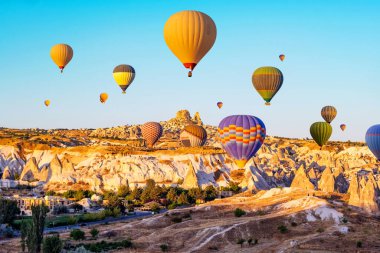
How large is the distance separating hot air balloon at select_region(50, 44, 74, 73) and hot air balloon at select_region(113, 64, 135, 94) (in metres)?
12.2

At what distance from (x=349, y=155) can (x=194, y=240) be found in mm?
111350

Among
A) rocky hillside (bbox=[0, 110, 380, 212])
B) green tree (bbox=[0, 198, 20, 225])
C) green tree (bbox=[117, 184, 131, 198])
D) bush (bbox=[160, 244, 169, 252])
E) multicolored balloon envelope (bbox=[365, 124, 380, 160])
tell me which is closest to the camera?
bush (bbox=[160, 244, 169, 252])

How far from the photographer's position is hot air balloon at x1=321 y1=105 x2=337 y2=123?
13325cm

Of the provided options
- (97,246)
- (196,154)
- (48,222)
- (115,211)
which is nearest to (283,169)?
(196,154)

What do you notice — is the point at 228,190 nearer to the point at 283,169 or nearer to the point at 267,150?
the point at 283,169

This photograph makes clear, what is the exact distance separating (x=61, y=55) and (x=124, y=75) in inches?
578

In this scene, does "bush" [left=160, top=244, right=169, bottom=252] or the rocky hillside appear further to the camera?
the rocky hillside

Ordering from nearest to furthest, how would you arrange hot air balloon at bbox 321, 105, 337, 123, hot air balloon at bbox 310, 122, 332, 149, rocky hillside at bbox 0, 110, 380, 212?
rocky hillside at bbox 0, 110, 380, 212 → hot air balloon at bbox 310, 122, 332, 149 → hot air balloon at bbox 321, 105, 337, 123

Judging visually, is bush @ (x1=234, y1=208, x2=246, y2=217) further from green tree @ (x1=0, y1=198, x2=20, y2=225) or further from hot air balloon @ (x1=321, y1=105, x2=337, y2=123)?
hot air balloon @ (x1=321, y1=105, x2=337, y2=123)

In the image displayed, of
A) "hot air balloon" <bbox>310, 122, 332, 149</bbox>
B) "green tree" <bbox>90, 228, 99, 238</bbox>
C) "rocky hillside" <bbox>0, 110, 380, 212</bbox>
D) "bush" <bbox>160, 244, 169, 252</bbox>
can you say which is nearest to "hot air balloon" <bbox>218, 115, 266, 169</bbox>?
"rocky hillside" <bbox>0, 110, 380, 212</bbox>

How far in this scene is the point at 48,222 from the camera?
79.4m

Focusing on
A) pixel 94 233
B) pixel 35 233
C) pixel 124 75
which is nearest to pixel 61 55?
pixel 124 75

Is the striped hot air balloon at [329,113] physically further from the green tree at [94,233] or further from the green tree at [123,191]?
the green tree at [94,233]

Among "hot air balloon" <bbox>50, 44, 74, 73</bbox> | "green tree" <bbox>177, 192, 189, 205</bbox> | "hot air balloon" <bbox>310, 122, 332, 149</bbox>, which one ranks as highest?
"hot air balloon" <bbox>50, 44, 74, 73</bbox>
